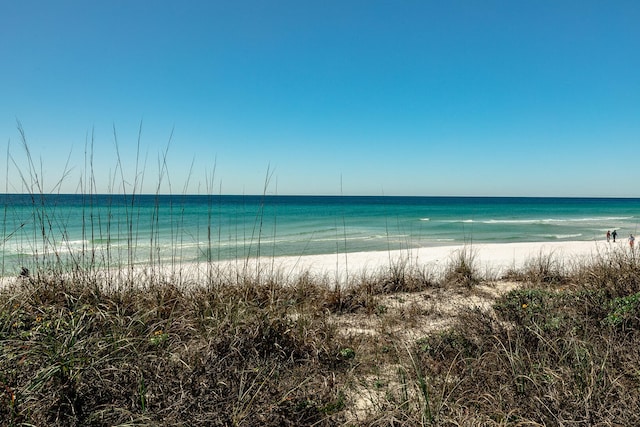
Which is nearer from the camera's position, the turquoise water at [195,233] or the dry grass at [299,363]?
the dry grass at [299,363]

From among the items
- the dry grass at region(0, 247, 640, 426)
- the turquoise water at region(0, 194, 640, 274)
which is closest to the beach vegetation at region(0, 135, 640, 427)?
the dry grass at region(0, 247, 640, 426)

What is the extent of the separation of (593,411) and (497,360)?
0.73m

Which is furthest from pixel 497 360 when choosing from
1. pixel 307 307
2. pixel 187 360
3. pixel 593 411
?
pixel 187 360

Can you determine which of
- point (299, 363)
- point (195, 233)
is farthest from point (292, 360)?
point (195, 233)

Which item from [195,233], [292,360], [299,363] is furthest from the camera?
[195,233]

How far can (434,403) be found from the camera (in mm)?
2150

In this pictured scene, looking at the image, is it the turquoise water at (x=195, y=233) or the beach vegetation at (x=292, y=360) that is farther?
the turquoise water at (x=195, y=233)

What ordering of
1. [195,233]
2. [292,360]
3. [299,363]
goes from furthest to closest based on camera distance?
1. [195,233]
2. [299,363]
3. [292,360]

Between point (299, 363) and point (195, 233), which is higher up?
point (299, 363)

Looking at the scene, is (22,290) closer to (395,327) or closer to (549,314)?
(395,327)

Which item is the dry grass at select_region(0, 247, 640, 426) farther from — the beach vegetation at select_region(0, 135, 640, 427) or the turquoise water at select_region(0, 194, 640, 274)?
the turquoise water at select_region(0, 194, 640, 274)

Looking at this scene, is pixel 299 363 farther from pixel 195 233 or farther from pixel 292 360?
pixel 195 233

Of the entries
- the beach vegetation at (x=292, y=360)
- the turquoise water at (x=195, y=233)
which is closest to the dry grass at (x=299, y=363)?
the beach vegetation at (x=292, y=360)

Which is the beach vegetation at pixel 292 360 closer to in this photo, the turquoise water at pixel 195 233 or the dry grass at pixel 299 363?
the dry grass at pixel 299 363
